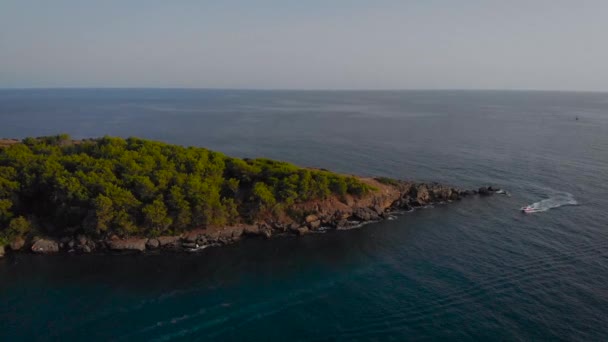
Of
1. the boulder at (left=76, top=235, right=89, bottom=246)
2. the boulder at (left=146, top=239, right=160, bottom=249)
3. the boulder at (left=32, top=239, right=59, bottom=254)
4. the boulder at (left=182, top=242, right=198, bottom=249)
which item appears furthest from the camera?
the boulder at (left=182, top=242, right=198, bottom=249)

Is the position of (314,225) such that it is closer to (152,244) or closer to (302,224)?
(302,224)

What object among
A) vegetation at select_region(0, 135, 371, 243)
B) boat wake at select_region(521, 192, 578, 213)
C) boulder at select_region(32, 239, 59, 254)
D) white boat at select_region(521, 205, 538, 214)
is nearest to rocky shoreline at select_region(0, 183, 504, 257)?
boulder at select_region(32, 239, 59, 254)

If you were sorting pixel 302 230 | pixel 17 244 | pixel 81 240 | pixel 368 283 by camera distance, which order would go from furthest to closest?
pixel 302 230 < pixel 81 240 < pixel 17 244 < pixel 368 283

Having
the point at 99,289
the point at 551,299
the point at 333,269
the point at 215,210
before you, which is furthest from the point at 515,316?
the point at 99,289

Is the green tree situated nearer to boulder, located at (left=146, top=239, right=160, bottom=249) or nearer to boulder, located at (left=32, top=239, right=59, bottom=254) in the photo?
boulder, located at (left=146, top=239, right=160, bottom=249)

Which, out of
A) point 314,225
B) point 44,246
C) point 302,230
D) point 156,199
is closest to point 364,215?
point 314,225

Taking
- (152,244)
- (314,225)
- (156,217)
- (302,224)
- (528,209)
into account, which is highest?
(156,217)

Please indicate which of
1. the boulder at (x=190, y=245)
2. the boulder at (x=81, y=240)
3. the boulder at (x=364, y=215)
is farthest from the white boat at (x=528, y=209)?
the boulder at (x=81, y=240)
